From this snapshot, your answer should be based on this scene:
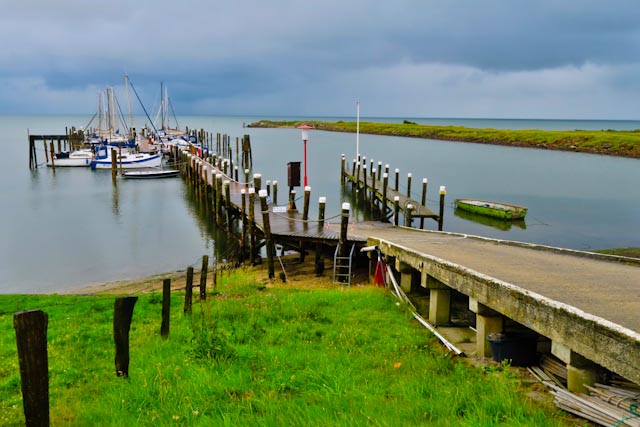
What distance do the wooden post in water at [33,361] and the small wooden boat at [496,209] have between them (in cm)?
3139

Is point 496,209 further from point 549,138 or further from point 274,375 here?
point 549,138

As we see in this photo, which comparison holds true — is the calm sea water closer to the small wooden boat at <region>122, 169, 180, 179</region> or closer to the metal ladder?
the small wooden boat at <region>122, 169, 180, 179</region>

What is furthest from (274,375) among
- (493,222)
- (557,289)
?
(493,222)

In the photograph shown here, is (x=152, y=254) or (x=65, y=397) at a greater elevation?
(x=65, y=397)

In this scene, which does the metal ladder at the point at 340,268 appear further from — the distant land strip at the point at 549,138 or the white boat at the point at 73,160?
the distant land strip at the point at 549,138

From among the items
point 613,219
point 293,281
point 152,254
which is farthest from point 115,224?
point 613,219

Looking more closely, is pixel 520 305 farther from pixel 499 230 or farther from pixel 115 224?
pixel 115 224

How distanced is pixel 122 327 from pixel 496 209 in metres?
30.1

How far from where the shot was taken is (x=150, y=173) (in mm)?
53969

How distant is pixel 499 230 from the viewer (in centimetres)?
3145

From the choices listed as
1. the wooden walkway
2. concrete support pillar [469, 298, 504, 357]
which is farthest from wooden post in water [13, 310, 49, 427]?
concrete support pillar [469, 298, 504, 357]

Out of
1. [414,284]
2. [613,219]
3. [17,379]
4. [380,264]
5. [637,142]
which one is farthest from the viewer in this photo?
[637,142]

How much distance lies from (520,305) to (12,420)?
6798 millimetres

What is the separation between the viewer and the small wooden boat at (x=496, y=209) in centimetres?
3312
